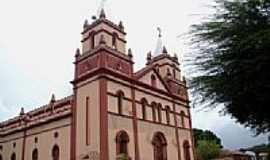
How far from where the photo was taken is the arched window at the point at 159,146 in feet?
85.9

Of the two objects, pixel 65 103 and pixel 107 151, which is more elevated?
pixel 65 103

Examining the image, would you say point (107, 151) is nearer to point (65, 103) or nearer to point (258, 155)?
point (65, 103)

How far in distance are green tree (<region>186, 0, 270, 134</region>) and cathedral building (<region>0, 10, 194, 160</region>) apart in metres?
13.5

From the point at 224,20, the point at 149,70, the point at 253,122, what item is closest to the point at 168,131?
the point at 149,70

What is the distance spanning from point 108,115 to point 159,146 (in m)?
6.41

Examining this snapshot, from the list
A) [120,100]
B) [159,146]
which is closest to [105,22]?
[120,100]

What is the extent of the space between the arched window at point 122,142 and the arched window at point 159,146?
3386 mm

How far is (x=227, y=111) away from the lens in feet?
32.1

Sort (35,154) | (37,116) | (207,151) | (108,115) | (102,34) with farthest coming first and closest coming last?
(207,151)
(37,116)
(35,154)
(102,34)
(108,115)

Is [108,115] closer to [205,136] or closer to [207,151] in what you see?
[207,151]

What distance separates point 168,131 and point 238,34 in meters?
20.4

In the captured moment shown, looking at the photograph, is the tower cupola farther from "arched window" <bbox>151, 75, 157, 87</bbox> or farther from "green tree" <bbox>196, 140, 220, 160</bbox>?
"green tree" <bbox>196, 140, 220, 160</bbox>

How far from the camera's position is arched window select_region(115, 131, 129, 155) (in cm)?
2261

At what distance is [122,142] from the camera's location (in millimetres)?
23219
